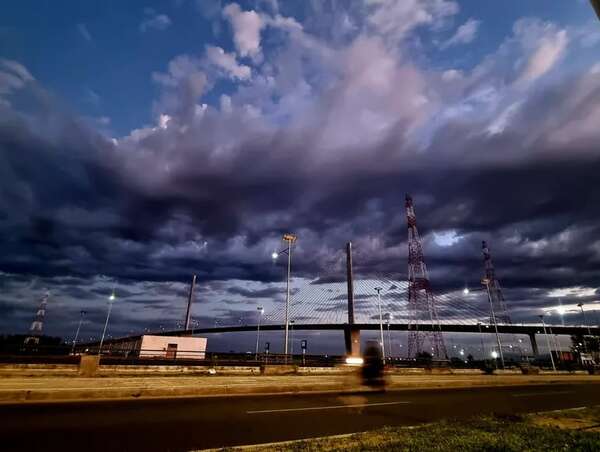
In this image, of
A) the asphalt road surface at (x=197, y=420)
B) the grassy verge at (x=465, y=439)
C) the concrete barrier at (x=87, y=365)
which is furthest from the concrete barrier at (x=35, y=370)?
the grassy verge at (x=465, y=439)

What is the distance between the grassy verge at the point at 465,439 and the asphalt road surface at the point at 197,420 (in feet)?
3.87

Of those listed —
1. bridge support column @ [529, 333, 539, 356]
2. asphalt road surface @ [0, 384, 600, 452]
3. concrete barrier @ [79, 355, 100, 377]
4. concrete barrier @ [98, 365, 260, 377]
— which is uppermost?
bridge support column @ [529, 333, 539, 356]

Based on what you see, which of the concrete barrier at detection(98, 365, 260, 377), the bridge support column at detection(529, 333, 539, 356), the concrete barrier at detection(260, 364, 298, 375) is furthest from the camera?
the bridge support column at detection(529, 333, 539, 356)

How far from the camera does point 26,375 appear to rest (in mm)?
16312

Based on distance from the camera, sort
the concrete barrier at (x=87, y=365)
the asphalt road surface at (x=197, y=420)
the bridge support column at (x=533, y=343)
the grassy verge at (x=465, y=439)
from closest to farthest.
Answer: the grassy verge at (x=465, y=439)
the asphalt road surface at (x=197, y=420)
the concrete barrier at (x=87, y=365)
the bridge support column at (x=533, y=343)

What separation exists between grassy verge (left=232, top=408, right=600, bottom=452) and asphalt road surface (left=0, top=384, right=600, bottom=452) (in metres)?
1.18

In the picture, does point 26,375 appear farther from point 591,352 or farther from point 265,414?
point 591,352

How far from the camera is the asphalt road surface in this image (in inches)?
250

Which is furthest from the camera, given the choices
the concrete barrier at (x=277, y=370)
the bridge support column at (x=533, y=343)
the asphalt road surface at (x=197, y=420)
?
the bridge support column at (x=533, y=343)

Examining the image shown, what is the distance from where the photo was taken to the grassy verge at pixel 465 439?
18.5 feet

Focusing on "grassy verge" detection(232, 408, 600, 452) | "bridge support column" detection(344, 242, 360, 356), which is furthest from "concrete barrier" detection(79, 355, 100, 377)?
"bridge support column" detection(344, 242, 360, 356)

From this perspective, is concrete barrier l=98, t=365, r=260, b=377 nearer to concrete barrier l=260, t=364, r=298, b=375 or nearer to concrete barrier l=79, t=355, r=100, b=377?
concrete barrier l=260, t=364, r=298, b=375

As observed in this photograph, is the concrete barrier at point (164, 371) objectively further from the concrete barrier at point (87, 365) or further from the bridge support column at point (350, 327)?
the bridge support column at point (350, 327)

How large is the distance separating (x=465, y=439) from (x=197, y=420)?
20.4ft
